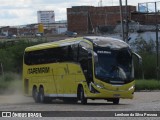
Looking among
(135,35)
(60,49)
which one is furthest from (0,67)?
(60,49)

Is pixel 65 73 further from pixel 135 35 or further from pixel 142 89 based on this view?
pixel 135 35

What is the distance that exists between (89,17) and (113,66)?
78.3 metres

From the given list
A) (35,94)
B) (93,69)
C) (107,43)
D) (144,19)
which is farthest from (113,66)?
(144,19)

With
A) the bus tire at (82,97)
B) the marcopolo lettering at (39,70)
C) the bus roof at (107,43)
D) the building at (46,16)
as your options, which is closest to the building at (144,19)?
the marcopolo lettering at (39,70)

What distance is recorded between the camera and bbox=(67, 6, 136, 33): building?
105062 millimetres

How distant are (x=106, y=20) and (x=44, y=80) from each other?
253 feet

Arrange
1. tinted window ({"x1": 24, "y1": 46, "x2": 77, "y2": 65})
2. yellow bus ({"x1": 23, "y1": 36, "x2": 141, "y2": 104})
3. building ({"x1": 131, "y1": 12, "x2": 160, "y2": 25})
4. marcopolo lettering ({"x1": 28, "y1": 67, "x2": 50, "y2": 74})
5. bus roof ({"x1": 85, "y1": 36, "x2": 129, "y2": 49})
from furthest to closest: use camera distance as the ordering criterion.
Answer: building ({"x1": 131, "y1": 12, "x2": 160, "y2": 25})
marcopolo lettering ({"x1": 28, "y1": 67, "x2": 50, "y2": 74})
tinted window ({"x1": 24, "y1": 46, "x2": 77, "y2": 65})
bus roof ({"x1": 85, "y1": 36, "x2": 129, "y2": 49})
yellow bus ({"x1": 23, "y1": 36, "x2": 141, "y2": 104})

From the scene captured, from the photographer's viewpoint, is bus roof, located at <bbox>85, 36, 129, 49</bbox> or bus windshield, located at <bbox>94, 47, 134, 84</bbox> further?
bus roof, located at <bbox>85, 36, 129, 49</bbox>

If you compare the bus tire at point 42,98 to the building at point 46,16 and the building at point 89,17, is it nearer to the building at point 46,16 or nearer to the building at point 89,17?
the building at point 89,17

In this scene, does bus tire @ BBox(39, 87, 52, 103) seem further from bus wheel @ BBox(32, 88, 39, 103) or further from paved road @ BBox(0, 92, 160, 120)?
paved road @ BBox(0, 92, 160, 120)

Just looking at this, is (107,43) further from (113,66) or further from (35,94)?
(35,94)

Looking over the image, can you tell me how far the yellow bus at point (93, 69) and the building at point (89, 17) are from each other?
2770 inches

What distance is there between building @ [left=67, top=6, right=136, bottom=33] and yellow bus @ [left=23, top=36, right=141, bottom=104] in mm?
70368

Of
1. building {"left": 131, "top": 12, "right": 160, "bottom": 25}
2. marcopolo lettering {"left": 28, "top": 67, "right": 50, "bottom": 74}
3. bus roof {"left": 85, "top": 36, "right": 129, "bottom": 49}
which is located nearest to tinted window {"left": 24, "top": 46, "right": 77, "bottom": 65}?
marcopolo lettering {"left": 28, "top": 67, "right": 50, "bottom": 74}
